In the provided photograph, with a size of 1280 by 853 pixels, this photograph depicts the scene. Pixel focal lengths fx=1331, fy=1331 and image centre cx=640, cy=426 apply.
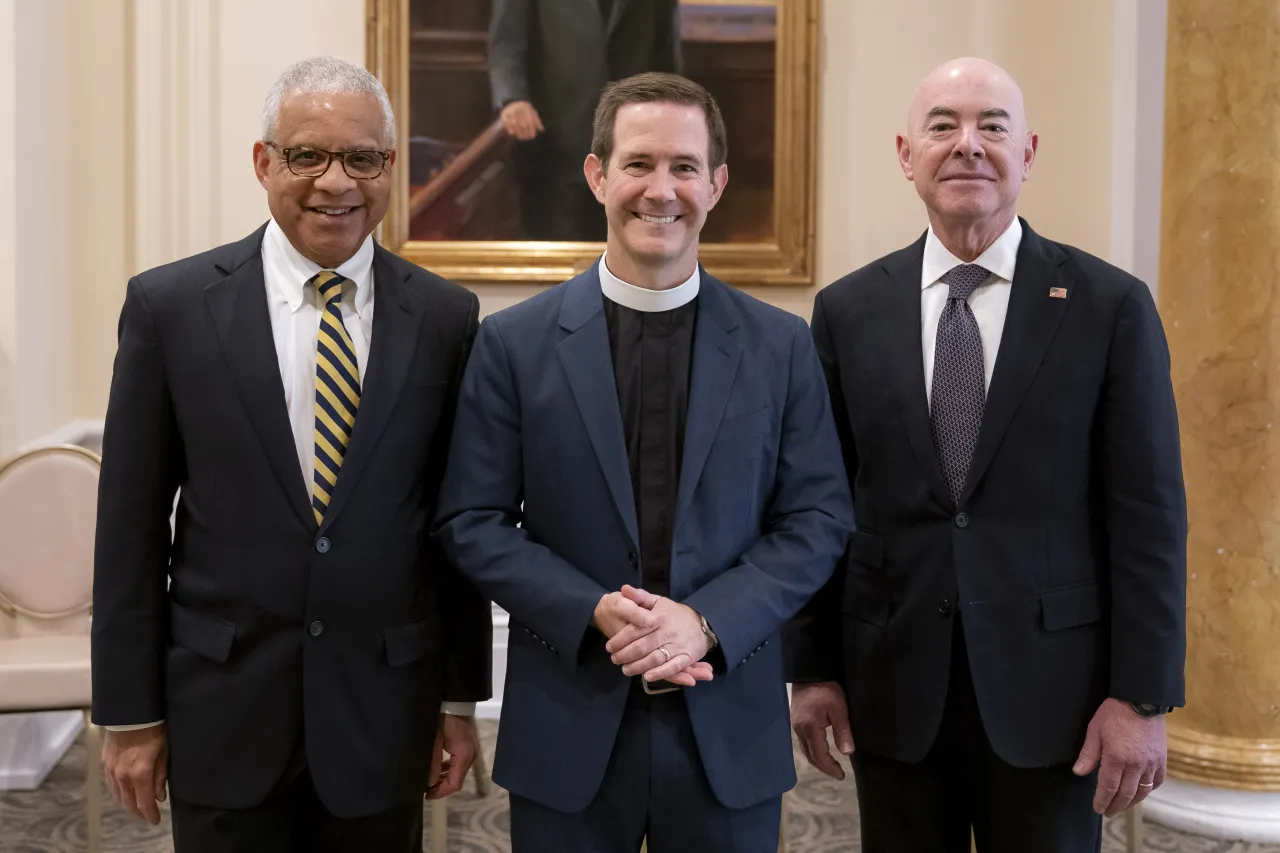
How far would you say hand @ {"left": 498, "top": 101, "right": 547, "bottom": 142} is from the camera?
16.7ft

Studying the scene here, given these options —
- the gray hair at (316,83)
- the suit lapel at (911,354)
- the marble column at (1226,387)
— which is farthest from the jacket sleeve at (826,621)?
the marble column at (1226,387)

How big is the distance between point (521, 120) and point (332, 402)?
10.4 ft

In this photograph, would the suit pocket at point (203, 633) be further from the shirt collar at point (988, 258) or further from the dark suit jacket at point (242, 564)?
the shirt collar at point (988, 258)

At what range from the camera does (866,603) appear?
8.04 ft

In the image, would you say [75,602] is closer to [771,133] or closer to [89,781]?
[89,781]

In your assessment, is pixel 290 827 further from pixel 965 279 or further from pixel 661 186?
pixel 965 279

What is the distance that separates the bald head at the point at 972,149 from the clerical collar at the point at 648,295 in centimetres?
54

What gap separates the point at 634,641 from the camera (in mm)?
1933

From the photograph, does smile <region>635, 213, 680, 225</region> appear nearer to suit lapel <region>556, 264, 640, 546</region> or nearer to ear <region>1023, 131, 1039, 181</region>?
suit lapel <region>556, 264, 640, 546</region>

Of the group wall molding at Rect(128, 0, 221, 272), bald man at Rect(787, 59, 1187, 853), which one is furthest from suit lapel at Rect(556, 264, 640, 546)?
wall molding at Rect(128, 0, 221, 272)

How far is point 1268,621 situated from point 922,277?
2190mm

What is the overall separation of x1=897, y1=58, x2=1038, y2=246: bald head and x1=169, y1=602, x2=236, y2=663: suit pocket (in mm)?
1443

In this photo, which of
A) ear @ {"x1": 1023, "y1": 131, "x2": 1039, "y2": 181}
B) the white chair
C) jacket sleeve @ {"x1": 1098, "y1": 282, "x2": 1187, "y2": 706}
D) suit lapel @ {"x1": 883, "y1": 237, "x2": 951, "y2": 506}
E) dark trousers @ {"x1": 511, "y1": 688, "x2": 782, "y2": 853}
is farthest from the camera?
the white chair

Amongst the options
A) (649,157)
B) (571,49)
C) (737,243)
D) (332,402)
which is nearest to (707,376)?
(649,157)
